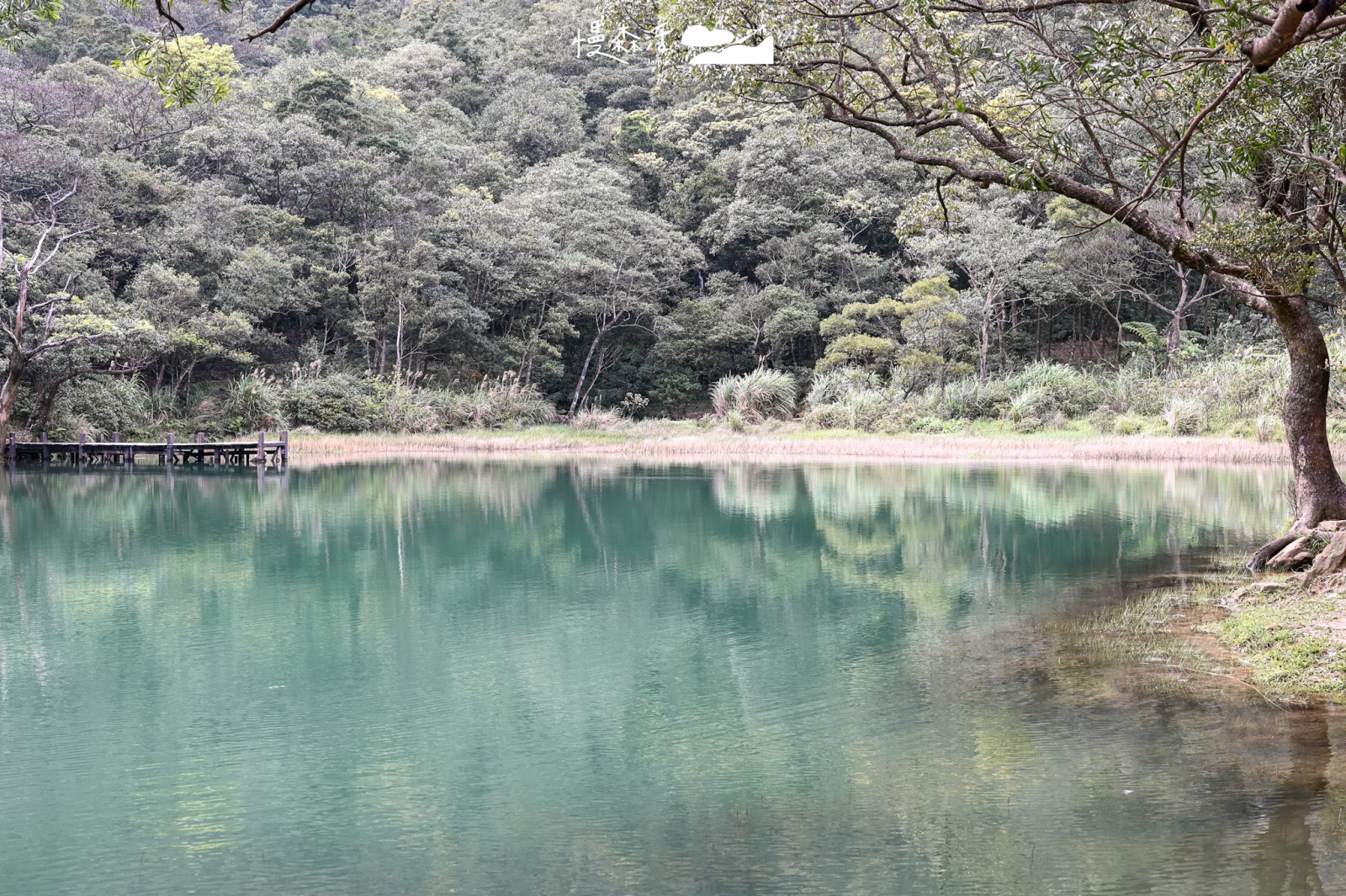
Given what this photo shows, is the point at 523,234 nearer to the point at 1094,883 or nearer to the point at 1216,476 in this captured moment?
the point at 1216,476

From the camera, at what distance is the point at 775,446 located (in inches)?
1023

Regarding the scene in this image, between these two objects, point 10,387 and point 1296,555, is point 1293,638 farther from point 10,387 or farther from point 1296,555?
point 10,387

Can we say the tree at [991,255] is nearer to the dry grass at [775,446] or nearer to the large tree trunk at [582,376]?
the dry grass at [775,446]

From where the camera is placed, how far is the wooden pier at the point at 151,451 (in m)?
23.2

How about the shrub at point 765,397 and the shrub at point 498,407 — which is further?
the shrub at point 498,407

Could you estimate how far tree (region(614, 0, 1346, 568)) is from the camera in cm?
607

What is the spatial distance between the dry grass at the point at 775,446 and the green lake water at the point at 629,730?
10.5 metres

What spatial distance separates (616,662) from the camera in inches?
272

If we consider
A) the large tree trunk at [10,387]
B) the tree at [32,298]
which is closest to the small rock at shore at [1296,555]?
the tree at [32,298]

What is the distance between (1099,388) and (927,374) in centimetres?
433

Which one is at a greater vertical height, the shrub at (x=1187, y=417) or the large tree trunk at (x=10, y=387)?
the large tree trunk at (x=10, y=387)

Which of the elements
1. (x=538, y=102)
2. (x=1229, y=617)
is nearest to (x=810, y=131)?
(x=1229, y=617)
